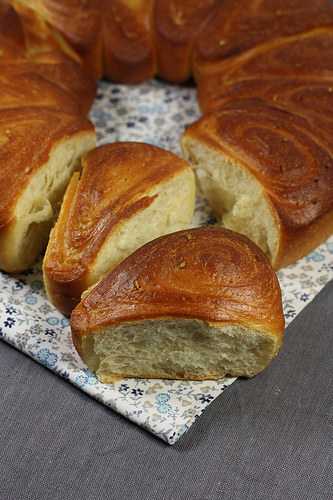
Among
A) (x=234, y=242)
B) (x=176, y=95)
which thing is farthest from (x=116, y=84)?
(x=234, y=242)

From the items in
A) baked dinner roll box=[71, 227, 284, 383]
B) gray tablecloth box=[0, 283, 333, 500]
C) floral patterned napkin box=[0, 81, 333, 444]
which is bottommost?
gray tablecloth box=[0, 283, 333, 500]

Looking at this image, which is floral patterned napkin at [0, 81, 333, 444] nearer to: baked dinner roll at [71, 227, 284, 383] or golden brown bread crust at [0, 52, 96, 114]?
baked dinner roll at [71, 227, 284, 383]

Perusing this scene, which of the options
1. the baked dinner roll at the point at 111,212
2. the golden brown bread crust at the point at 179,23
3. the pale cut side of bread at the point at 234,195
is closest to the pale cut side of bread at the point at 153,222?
the baked dinner roll at the point at 111,212

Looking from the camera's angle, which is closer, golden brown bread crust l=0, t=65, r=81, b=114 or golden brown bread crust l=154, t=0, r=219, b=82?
golden brown bread crust l=0, t=65, r=81, b=114

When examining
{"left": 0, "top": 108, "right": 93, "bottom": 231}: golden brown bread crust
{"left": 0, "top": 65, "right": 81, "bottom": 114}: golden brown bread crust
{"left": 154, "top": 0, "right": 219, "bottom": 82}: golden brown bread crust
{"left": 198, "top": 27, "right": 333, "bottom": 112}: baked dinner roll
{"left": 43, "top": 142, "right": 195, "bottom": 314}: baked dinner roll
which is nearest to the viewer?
{"left": 43, "top": 142, "right": 195, "bottom": 314}: baked dinner roll

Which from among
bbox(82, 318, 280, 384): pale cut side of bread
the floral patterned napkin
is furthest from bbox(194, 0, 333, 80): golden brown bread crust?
bbox(82, 318, 280, 384): pale cut side of bread

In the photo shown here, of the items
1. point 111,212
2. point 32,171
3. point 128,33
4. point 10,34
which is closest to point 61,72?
point 10,34
